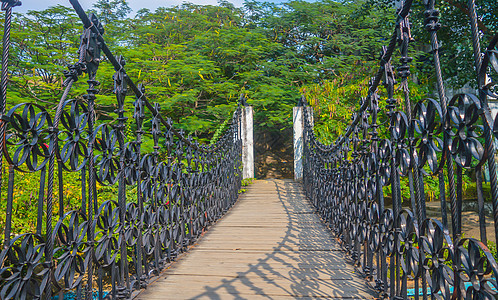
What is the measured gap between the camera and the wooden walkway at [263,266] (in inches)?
92.2

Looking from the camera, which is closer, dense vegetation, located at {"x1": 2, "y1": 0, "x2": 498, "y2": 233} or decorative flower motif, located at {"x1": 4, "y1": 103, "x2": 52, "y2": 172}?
decorative flower motif, located at {"x1": 4, "y1": 103, "x2": 52, "y2": 172}

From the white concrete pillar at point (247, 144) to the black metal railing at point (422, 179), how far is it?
5.62 metres

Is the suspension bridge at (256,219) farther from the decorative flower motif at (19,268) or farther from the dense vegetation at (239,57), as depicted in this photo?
the dense vegetation at (239,57)

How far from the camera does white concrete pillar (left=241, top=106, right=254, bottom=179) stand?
8.84 meters

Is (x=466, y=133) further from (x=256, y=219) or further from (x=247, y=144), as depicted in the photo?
(x=247, y=144)

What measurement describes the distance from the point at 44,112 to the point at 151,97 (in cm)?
893

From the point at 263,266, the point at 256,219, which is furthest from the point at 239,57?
the point at 263,266

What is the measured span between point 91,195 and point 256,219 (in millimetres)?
3220

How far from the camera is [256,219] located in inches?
191

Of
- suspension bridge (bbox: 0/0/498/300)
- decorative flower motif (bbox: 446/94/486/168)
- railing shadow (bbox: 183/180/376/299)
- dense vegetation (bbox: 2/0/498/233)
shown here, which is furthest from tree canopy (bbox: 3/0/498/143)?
decorative flower motif (bbox: 446/94/486/168)

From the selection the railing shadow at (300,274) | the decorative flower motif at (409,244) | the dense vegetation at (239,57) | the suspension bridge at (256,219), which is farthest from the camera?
the dense vegetation at (239,57)

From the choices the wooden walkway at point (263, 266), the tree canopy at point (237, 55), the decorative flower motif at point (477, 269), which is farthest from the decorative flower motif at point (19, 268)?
the tree canopy at point (237, 55)

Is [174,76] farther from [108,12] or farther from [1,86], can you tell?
[1,86]

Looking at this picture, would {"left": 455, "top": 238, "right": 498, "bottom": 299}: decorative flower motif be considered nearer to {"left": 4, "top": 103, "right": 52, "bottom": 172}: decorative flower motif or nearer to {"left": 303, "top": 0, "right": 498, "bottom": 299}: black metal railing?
{"left": 303, "top": 0, "right": 498, "bottom": 299}: black metal railing
